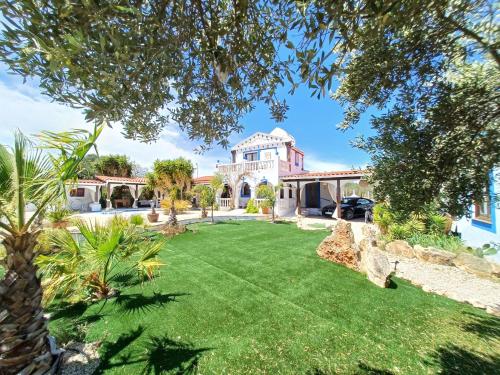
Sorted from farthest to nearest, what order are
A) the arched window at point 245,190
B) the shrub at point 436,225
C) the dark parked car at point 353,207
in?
1. the arched window at point 245,190
2. the dark parked car at point 353,207
3. the shrub at point 436,225

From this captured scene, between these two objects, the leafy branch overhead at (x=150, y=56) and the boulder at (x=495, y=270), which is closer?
the leafy branch overhead at (x=150, y=56)

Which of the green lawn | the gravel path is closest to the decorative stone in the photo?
the gravel path

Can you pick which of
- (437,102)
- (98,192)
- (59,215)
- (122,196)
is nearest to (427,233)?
(437,102)

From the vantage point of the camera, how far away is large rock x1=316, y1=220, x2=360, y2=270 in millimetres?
7020

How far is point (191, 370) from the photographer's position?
10.0 ft

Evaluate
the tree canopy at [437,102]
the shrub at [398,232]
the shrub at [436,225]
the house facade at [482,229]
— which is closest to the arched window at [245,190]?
the shrub at [398,232]

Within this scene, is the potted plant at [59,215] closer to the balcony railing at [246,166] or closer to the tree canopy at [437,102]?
the tree canopy at [437,102]

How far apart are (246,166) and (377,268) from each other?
1867 centimetres

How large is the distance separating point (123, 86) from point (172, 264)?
255 inches

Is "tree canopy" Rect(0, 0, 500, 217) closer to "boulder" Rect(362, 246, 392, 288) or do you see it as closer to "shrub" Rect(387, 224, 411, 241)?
"boulder" Rect(362, 246, 392, 288)

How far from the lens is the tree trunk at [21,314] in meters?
2.17

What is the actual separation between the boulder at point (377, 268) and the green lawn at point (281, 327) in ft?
0.92

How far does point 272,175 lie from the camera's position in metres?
21.8

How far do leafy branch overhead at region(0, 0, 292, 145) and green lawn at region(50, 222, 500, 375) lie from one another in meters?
3.14
